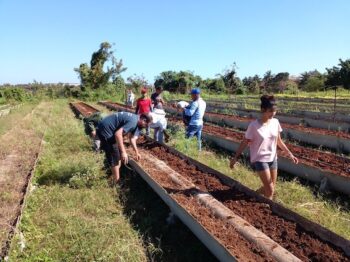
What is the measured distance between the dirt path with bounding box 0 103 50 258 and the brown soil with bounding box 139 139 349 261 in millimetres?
2714

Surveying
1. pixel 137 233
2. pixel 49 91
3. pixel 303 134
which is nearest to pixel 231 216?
pixel 137 233

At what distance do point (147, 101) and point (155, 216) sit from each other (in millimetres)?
4482

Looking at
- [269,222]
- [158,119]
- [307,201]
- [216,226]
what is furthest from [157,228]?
[158,119]

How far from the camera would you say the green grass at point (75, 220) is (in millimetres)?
4445

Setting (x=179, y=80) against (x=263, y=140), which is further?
(x=179, y=80)

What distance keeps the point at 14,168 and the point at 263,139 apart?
254 inches

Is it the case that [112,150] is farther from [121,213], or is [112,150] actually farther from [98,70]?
[98,70]

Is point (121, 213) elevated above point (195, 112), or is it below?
below

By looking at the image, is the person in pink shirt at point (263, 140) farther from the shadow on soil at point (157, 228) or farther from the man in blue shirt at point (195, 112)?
the man in blue shirt at point (195, 112)

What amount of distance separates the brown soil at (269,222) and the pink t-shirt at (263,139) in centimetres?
67

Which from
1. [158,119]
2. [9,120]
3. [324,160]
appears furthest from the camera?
[9,120]

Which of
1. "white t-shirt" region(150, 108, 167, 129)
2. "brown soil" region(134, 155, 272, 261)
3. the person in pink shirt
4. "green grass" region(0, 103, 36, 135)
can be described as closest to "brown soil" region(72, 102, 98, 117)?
"green grass" region(0, 103, 36, 135)

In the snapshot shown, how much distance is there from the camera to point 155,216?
5.76m

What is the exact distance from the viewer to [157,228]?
536 centimetres
